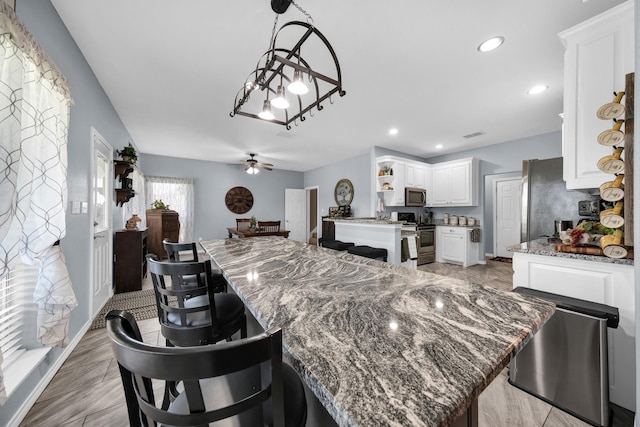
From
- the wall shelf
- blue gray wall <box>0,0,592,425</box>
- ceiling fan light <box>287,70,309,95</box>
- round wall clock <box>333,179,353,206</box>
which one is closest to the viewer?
ceiling fan light <box>287,70,309,95</box>

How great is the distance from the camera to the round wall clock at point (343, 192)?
606cm

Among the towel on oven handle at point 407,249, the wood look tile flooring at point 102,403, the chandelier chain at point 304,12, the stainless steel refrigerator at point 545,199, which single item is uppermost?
the chandelier chain at point 304,12

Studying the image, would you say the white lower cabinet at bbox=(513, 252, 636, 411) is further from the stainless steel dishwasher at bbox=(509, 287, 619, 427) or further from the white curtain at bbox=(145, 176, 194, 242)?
the white curtain at bbox=(145, 176, 194, 242)

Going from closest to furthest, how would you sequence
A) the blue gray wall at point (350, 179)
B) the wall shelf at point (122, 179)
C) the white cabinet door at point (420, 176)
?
1. the wall shelf at point (122, 179)
2. the white cabinet door at point (420, 176)
3. the blue gray wall at point (350, 179)

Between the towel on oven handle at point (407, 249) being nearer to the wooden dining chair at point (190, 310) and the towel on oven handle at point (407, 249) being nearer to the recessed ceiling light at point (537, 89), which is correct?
the recessed ceiling light at point (537, 89)

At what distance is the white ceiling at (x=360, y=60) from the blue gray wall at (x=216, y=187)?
174 cm

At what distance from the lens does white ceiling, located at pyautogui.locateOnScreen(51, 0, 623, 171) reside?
172cm

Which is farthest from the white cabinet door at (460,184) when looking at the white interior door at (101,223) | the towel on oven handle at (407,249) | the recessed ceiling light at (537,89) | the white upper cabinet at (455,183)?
the white interior door at (101,223)

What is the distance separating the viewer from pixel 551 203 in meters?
2.86

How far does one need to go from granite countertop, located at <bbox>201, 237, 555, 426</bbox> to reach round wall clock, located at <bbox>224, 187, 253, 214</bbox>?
19.0 ft

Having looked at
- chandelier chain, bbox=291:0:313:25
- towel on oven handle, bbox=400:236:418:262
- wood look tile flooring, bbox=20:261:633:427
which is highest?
chandelier chain, bbox=291:0:313:25

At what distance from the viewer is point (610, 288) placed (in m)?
1.47

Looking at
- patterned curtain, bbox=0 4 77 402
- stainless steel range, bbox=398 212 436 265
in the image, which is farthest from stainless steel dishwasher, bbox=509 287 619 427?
stainless steel range, bbox=398 212 436 265

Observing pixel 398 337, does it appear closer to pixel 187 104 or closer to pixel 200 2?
pixel 200 2
